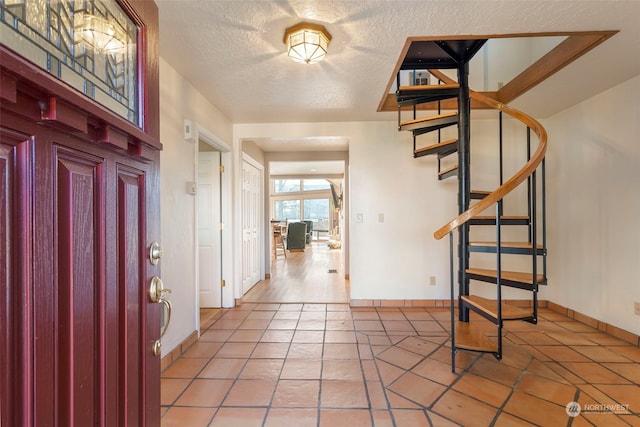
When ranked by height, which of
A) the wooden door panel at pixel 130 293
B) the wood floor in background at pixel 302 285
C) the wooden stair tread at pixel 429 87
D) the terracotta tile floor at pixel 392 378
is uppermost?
the wooden stair tread at pixel 429 87

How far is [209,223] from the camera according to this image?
11.5ft

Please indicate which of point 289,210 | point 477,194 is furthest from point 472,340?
point 289,210

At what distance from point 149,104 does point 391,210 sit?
3.03 metres

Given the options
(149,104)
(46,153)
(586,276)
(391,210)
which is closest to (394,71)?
(391,210)

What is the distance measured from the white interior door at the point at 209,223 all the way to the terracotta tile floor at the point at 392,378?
71 cm

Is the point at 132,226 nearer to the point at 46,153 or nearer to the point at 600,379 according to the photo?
the point at 46,153

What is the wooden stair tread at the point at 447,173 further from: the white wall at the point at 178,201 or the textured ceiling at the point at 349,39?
the white wall at the point at 178,201

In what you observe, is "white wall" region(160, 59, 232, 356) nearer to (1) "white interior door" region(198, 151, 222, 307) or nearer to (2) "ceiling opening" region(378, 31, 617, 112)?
(1) "white interior door" region(198, 151, 222, 307)


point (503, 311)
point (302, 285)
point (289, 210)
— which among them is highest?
point (289, 210)

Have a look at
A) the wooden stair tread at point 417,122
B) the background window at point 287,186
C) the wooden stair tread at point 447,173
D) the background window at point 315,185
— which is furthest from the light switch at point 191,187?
the background window at point 315,185

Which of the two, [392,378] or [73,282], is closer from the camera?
[73,282]

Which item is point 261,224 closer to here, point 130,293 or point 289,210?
point 130,293

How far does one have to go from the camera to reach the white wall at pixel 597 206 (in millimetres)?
2539

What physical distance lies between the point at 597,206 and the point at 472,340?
2.04 meters
